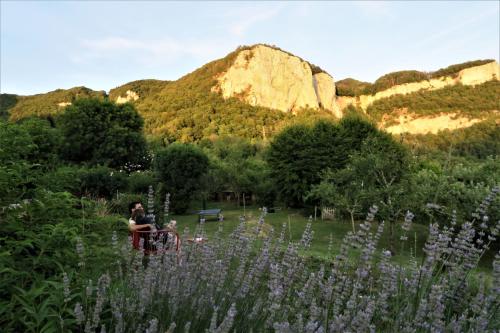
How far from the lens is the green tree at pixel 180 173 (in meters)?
28.9

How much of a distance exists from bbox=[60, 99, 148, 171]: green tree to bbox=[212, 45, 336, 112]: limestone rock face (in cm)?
9326

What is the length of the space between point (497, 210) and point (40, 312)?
14666mm

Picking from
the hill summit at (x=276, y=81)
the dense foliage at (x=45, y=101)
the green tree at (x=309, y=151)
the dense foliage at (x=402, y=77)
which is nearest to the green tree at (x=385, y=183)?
the green tree at (x=309, y=151)

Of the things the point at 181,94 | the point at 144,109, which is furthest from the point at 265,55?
the point at 144,109

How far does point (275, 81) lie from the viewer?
13675 cm

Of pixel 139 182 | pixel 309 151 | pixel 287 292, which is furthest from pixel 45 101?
pixel 287 292

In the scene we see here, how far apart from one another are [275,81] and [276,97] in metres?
5.92

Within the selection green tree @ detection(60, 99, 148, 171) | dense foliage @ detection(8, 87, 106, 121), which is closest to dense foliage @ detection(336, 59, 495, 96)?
dense foliage @ detection(8, 87, 106, 121)

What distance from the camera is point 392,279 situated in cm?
215

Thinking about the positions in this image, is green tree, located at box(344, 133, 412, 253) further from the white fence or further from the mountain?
the mountain

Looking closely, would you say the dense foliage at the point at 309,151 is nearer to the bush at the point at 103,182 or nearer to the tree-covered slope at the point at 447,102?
the bush at the point at 103,182

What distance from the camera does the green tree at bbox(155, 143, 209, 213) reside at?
28.9 meters

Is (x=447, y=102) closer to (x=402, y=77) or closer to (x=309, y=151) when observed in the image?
(x=402, y=77)

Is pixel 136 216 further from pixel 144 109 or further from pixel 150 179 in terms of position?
pixel 144 109
